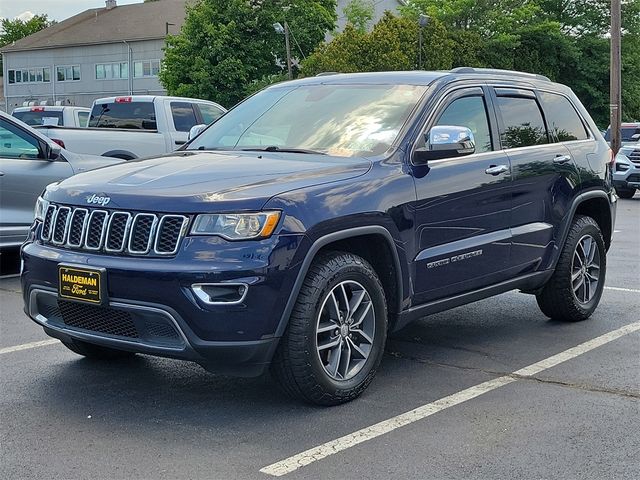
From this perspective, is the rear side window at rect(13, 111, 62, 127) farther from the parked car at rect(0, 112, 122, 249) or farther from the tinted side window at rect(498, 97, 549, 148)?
the tinted side window at rect(498, 97, 549, 148)

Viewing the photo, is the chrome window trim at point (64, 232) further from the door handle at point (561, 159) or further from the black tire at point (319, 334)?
the door handle at point (561, 159)

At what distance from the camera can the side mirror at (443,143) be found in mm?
5367

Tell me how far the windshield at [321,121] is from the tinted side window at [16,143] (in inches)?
158

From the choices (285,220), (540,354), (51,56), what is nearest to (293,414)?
(285,220)

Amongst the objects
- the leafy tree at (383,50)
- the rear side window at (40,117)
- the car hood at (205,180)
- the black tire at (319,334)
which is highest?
the leafy tree at (383,50)

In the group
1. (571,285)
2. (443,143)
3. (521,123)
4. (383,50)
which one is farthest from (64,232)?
(383,50)

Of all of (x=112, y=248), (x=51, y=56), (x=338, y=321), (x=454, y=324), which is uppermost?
(x=51, y=56)

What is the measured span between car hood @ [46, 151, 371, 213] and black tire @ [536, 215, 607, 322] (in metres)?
2.33

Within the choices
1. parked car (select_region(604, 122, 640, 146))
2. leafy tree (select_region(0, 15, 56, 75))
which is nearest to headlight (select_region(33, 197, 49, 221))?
parked car (select_region(604, 122, 640, 146))

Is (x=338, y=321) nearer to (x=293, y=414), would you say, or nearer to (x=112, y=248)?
(x=293, y=414)

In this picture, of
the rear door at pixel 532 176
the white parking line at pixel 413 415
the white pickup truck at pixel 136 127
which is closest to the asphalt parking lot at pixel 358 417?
the white parking line at pixel 413 415

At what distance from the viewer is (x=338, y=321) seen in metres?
4.90

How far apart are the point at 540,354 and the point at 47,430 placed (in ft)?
10.7

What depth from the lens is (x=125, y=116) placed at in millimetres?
16031
